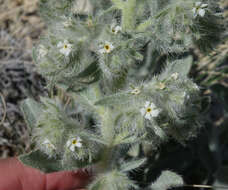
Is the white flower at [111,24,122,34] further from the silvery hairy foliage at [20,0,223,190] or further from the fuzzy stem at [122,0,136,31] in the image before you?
the fuzzy stem at [122,0,136,31]

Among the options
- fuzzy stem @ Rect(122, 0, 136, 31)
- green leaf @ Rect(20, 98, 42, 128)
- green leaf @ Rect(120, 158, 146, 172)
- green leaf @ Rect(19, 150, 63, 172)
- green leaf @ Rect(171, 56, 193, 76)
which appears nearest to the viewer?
green leaf @ Rect(19, 150, 63, 172)

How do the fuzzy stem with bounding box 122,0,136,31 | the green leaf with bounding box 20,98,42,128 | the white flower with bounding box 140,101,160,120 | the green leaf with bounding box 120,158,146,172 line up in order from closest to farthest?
the white flower with bounding box 140,101,160,120
the fuzzy stem with bounding box 122,0,136,31
the green leaf with bounding box 120,158,146,172
the green leaf with bounding box 20,98,42,128

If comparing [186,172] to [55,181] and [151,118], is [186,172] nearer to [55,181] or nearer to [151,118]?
[55,181]

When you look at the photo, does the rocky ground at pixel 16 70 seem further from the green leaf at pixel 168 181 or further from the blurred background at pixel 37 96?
the green leaf at pixel 168 181

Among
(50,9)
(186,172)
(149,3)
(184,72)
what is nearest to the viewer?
(149,3)

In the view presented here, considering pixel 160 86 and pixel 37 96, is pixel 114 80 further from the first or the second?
pixel 37 96

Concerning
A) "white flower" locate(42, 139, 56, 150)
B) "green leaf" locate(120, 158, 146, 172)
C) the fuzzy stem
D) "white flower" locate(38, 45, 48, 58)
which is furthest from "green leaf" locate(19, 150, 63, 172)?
the fuzzy stem

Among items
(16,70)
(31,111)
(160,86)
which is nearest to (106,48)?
(160,86)

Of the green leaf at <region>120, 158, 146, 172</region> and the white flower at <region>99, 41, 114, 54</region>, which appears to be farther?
the green leaf at <region>120, 158, 146, 172</region>

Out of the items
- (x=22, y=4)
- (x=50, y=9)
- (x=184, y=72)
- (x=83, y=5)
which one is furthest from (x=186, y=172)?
(x=22, y=4)
